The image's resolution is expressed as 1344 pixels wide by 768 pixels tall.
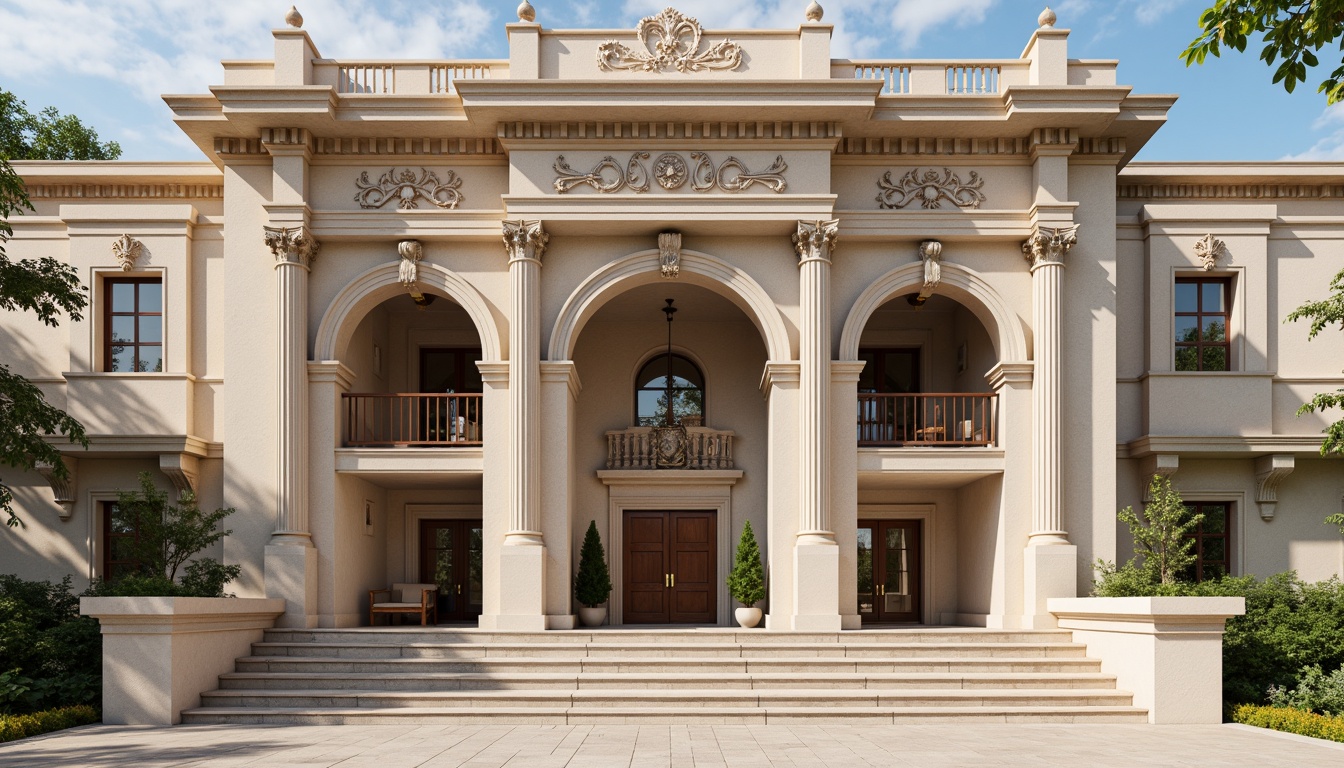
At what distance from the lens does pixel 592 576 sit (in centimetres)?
1731

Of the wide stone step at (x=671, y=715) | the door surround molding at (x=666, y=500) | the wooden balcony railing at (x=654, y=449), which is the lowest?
the wide stone step at (x=671, y=715)

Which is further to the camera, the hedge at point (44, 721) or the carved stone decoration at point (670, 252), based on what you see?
the carved stone decoration at point (670, 252)

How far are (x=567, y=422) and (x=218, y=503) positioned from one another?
20.1 feet

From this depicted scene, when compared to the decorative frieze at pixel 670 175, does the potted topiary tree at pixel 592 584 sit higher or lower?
lower

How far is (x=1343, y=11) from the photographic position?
22.9 ft

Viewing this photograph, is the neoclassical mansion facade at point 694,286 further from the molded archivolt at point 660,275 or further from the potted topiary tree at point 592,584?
the potted topiary tree at point 592,584

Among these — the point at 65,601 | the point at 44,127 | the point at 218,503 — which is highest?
the point at 44,127

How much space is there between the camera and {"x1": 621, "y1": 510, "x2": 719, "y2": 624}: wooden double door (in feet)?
63.2

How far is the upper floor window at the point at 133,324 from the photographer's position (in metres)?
17.9

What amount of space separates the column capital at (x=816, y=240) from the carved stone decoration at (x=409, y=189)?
17.6 feet

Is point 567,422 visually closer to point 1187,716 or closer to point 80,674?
point 80,674

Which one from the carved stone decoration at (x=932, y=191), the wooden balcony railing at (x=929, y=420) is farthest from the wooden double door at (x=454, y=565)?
the carved stone decoration at (x=932, y=191)

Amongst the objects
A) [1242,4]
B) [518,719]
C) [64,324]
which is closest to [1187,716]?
[518,719]

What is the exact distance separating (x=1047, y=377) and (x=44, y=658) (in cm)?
1450
